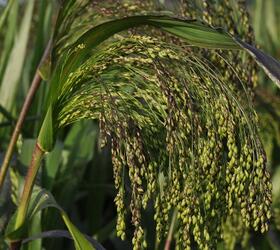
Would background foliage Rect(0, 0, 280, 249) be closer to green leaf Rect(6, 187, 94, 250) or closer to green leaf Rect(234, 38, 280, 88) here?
green leaf Rect(6, 187, 94, 250)

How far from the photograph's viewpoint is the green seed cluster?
3.89 ft

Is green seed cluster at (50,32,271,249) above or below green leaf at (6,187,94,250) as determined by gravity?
above

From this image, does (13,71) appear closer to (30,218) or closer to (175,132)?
(30,218)

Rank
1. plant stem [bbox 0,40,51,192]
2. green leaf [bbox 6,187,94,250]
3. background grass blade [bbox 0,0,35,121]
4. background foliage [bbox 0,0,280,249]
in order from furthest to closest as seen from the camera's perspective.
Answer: background grass blade [bbox 0,0,35,121], background foliage [bbox 0,0,280,249], plant stem [bbox 0,40,51,192], green leaf [bbox 6,187,94,250]

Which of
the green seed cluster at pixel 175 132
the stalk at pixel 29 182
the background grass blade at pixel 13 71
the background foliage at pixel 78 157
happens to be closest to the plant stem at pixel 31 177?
the stalk at pixel 29 182

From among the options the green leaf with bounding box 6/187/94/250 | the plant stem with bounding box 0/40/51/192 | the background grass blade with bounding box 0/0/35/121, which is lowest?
the green leaf with bounding box 6/187/94/250

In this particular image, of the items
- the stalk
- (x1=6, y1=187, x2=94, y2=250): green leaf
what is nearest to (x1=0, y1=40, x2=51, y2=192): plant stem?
(x1=6, y1=187, x2=94, y2=250): green leaf

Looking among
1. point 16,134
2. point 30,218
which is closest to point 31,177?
point 30,218

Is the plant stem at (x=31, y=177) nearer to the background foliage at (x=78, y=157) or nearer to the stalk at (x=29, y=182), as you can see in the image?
the stalk at (x=29, y=182)

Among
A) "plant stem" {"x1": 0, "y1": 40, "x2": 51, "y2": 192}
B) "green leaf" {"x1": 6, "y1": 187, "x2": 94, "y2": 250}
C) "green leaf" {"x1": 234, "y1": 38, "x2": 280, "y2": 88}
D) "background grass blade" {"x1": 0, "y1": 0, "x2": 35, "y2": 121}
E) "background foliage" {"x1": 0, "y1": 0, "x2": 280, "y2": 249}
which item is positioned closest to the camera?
"green leaf" {"x1": 234, "y1": 38, "x2": 280, "y2": 88}

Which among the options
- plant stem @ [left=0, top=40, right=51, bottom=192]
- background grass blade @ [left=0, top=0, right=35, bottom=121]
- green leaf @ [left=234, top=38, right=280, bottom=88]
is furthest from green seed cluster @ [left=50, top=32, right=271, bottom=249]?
background grass blade @ [left=0, top=0, right=35, bottom=121]

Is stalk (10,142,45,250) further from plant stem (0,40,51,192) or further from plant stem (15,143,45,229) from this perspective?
plant stem (0,40,51,192)

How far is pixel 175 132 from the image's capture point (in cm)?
118

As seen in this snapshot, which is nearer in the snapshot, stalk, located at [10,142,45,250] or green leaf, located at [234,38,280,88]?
green leaf, located at [234,38,280,88]
